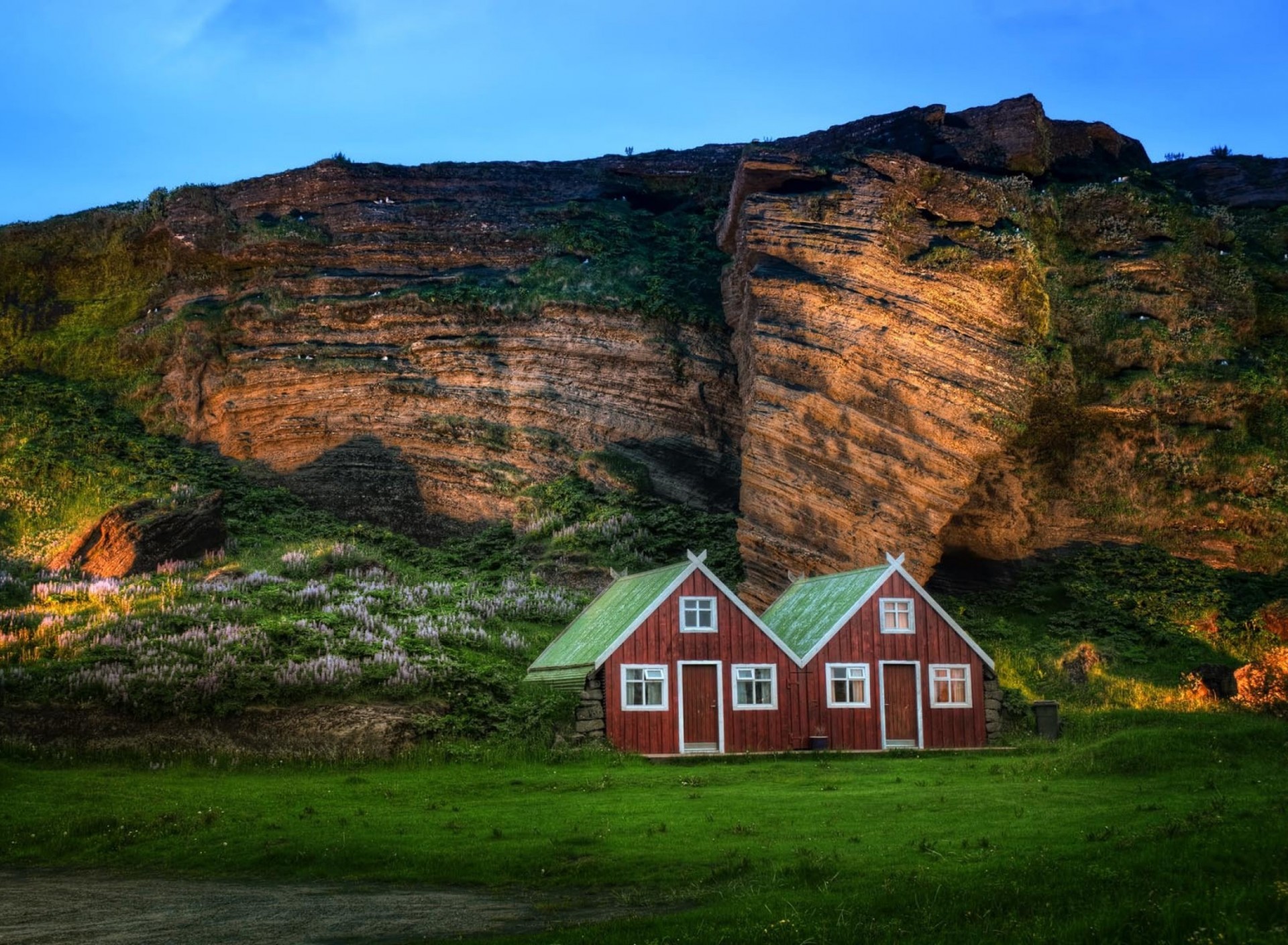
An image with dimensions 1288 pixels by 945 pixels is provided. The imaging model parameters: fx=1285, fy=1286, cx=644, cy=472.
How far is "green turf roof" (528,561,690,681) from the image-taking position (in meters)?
35.1

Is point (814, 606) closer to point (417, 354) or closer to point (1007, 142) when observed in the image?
point (417, 354)

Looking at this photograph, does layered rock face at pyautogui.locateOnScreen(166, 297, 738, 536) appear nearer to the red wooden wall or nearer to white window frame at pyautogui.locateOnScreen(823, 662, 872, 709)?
the red wooden wall

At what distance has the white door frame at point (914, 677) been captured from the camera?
36.8 m

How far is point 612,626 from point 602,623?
4.34ft

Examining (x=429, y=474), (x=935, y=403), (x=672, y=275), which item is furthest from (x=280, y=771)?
(x=672, y=275)

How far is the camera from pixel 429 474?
61031 millimetres

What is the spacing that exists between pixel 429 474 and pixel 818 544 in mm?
20911

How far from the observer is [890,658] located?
37.2m

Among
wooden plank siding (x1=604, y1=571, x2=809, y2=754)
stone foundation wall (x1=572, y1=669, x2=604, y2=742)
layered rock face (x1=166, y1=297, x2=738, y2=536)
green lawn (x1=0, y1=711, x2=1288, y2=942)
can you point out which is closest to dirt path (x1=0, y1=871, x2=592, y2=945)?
green lawn (x1=0, y1=711, x2=1288, y2=942)

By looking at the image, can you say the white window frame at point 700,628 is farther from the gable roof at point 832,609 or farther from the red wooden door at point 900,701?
the red wooden door at point 900,701

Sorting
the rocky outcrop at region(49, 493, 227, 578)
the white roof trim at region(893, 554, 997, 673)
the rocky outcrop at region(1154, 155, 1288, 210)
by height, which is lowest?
the white roof trim at region(893, 554, 997, 673)

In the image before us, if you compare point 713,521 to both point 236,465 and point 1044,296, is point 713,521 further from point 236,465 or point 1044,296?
point 236,465

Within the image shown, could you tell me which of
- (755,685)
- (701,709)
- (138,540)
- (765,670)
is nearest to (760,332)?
(765,670)

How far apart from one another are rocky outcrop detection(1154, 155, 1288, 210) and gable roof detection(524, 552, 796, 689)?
140ft
